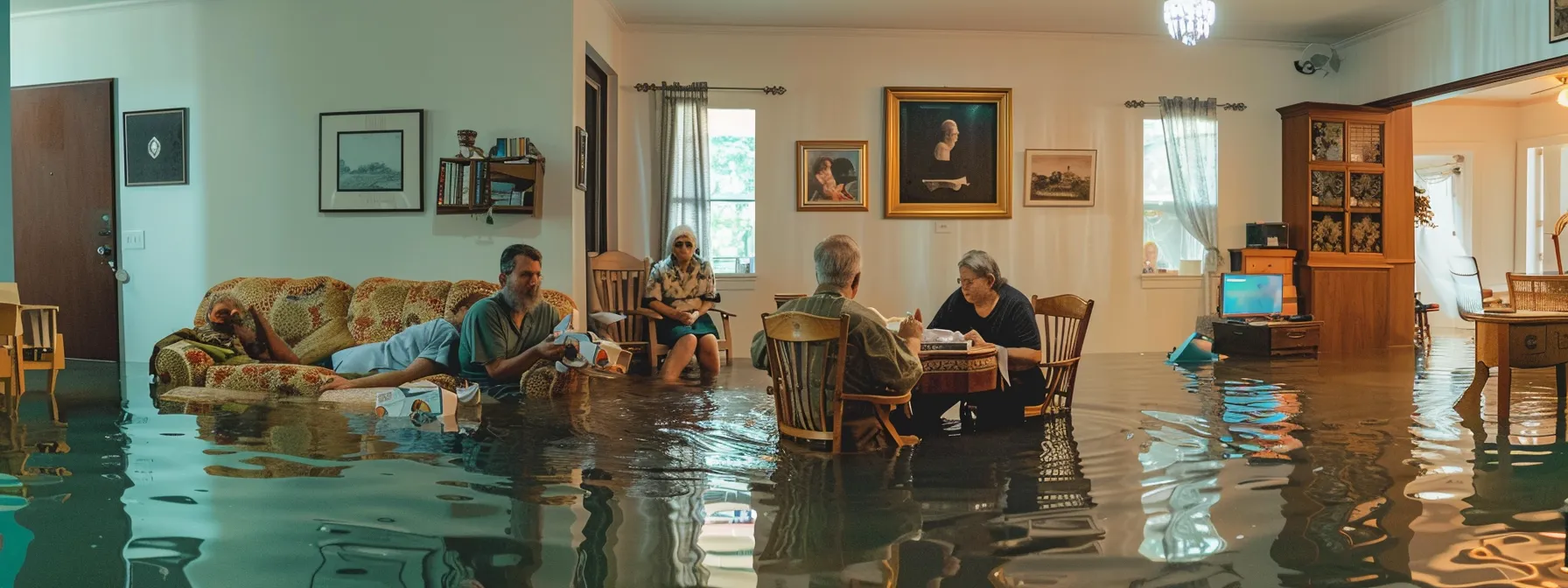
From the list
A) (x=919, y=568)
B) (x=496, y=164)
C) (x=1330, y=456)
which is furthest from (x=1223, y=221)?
(x=919, y=568)

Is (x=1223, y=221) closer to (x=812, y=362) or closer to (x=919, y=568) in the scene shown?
(x=812, y=362)

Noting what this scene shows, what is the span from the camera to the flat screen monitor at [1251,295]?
29.2ft

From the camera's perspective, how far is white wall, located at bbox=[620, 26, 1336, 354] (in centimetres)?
898

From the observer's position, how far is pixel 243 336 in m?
6.11

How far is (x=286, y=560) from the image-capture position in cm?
275

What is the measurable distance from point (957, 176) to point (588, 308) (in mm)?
3670

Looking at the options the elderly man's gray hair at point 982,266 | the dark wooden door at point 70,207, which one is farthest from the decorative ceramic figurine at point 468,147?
the elderly man's gray hair at point 982,266

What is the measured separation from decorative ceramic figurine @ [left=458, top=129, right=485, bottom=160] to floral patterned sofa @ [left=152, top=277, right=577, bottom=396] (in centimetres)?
104

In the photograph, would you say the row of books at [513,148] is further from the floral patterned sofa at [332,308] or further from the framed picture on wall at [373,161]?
the floral patterned sofa at [332,308]

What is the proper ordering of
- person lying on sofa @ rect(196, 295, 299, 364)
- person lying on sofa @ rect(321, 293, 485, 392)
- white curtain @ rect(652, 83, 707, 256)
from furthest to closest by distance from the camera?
white curtain @ rect(652, 83, 707, 256) < person lying on sofa @ rect(196, 295, 299, 364) < person lying on sofa @ rect(321, 293, 485, 392)

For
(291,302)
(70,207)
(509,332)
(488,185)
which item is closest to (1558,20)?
(509,332)

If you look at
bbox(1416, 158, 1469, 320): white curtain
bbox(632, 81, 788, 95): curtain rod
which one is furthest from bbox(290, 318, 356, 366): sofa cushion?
bbox(1416, 158, 1469, 320): white curtain

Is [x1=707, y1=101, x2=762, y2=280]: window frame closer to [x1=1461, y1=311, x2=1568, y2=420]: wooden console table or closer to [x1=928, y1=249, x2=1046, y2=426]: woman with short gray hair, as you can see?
[x1=928, y1=249, x2=1046, y2=426]: woman with short gray hair

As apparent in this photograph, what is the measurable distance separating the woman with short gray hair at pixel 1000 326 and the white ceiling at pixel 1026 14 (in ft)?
12.7
